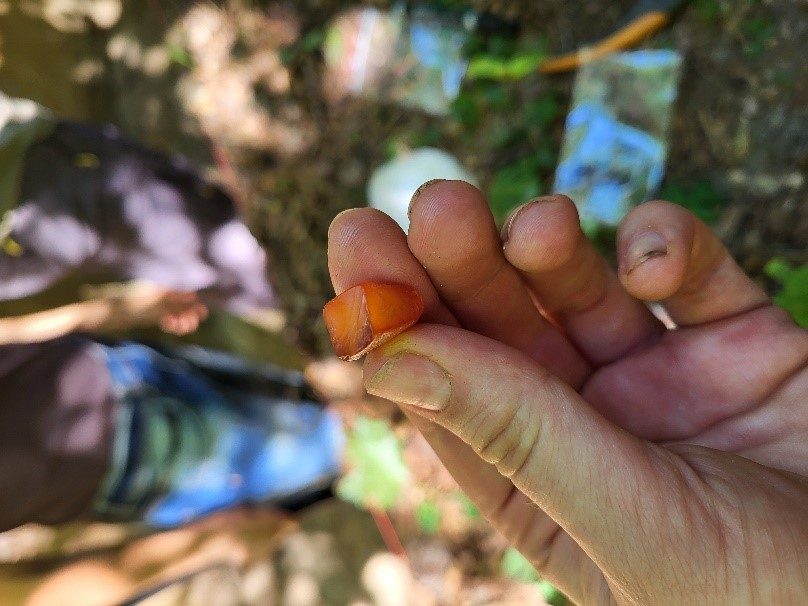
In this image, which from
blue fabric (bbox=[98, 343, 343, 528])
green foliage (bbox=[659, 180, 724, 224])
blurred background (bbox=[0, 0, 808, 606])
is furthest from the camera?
green foliage (bbox=[659, 180, 724, 224])

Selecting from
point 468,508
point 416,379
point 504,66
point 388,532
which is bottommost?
point 468,508

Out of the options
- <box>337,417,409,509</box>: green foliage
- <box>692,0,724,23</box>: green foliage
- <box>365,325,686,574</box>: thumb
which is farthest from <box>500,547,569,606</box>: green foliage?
<box>692,0,724,23</box>: green foliage

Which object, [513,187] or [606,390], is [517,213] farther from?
[513,187]

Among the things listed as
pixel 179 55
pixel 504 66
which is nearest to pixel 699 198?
pixel 504 66

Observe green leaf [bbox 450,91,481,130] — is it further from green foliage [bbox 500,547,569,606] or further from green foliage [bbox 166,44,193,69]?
green foliage [bbox 500,547,569,606]

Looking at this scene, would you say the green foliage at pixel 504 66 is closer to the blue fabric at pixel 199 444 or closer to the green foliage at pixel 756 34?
the green foliage at pixel 756 34

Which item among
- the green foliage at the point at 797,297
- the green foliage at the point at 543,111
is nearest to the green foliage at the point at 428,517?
the green foliage at the point at 797,297

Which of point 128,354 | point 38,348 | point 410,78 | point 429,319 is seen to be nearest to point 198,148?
point 410,78

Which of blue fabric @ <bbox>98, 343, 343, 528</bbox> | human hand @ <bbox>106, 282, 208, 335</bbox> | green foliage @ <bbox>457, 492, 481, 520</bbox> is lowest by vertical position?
green foliage @ <bbox>457, 492, 481, 520</bbox>
